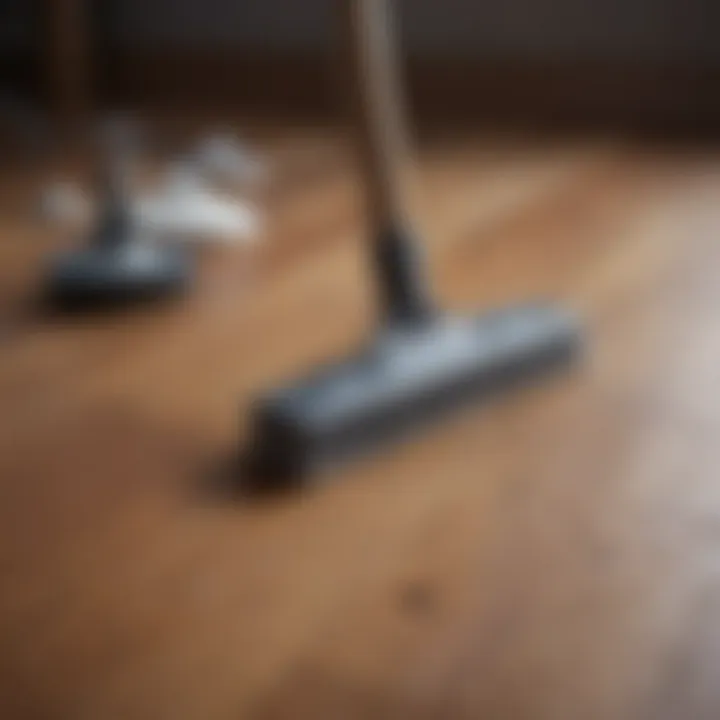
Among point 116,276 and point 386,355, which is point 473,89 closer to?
point 116,276

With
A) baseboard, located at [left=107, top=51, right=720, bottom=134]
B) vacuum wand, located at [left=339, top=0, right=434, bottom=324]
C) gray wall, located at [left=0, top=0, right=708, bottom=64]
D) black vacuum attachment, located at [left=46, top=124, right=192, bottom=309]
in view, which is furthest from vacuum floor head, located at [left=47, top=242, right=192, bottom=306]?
gray wall, located at [left=0, top=0, right=708, bottom=64]

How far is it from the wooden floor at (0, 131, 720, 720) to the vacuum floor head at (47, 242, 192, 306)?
35 mm

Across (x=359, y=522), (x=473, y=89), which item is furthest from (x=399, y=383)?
(x=473, y=89)

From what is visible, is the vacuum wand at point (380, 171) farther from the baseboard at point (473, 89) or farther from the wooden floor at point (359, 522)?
the baseboard at point (473, 89)

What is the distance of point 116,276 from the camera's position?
1411 millimetres

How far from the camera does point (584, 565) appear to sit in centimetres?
88

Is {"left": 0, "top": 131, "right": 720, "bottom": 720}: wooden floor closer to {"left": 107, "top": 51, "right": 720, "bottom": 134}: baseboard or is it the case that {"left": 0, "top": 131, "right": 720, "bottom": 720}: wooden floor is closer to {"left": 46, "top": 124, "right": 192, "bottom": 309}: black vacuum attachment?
{"left": 46, "top": 124, "right": 192, "bottom": 309}: black vacuum attachment

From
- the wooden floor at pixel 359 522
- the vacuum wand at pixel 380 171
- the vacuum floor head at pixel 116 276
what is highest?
the vacuum wand at pixel 380 171

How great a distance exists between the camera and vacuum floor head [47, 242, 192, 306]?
4.59 ft

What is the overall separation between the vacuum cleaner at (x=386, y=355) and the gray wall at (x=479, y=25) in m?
1.09

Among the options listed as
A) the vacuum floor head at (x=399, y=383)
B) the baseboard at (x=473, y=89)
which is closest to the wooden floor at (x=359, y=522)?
the vacuum floor head at (x=399, y=383)

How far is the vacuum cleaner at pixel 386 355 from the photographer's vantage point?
102 centimetres

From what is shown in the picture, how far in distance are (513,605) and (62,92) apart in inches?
37.8

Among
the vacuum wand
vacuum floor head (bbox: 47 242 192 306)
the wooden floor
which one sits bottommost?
the wooden floor
